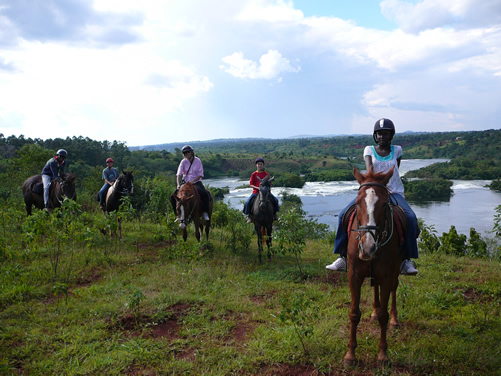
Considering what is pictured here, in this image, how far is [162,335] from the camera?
4477 millimetres

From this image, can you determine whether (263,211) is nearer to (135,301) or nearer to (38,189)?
(135,301)

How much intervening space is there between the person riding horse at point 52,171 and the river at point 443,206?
26.6 feet

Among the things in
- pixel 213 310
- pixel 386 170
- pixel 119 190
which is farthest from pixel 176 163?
pixel 386 170

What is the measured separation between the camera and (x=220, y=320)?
4812 mm

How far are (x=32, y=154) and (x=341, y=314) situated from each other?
17219mm

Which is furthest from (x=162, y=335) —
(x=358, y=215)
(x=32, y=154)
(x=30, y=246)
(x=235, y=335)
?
(x=32, y=154)

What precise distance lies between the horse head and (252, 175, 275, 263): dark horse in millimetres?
4578

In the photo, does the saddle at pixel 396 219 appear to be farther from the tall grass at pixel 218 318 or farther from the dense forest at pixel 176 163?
the dense forest at pixel 176 163

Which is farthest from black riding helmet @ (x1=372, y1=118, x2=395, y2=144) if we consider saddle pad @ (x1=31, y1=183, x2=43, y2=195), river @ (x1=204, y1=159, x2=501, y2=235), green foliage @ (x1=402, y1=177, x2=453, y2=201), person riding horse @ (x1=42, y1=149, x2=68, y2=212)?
green foliage @ (x1=402, y1=177, x2=453, y2=201)

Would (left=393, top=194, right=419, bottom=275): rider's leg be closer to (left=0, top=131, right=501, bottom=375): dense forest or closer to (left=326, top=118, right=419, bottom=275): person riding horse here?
(left=326, top=118, right=419, bottom=275): person riding horse

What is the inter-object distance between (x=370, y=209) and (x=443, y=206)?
27581 mm

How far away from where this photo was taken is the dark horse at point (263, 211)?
811 cm

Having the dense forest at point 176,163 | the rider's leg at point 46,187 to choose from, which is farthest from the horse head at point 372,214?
the dense forest at point 176,163

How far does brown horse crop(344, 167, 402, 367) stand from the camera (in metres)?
3.29
